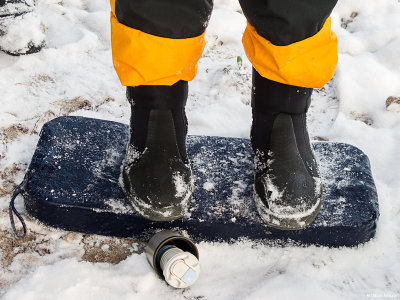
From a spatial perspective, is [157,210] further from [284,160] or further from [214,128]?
[214,128]

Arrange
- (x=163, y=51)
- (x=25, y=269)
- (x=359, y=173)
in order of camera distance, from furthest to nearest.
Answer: (x=359, y=173) < (x=25, y=269) < (x=163, y=51)

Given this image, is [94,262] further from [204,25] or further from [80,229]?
[204,25]

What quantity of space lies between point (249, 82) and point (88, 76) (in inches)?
27.8

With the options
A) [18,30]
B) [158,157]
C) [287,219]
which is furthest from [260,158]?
[18,30]

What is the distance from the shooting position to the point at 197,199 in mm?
1420

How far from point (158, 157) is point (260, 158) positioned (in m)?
0.32

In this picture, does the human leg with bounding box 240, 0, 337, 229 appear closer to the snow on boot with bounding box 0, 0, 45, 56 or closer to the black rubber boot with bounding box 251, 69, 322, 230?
the black rubber boot with bounding box 251, 69, 322, 230

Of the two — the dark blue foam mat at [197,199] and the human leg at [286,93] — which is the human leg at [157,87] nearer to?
the dark blue foam mat at [197,199]

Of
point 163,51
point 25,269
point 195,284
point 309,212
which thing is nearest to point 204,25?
point 163,51

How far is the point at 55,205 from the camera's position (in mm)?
1343

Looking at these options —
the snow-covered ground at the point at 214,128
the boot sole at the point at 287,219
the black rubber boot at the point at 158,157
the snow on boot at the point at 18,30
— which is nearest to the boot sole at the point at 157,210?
the black rubber boot at the point at 158,157

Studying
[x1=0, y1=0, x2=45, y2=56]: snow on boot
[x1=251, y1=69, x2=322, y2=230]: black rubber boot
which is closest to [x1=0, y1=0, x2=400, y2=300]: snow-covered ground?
[x1=0, y1=0, x2=45, y2=56]: snow on boot

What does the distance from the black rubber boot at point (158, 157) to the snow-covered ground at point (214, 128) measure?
0.55 feet

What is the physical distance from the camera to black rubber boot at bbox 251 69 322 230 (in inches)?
52.2
